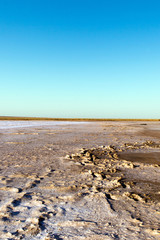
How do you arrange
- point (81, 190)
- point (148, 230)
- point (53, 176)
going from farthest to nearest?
point (53, 176) < point (81, 190) < point (148, 230)

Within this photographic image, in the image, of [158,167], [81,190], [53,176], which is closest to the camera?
[81,190]

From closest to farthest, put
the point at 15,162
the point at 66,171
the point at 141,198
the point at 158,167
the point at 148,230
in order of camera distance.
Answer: the point at 148,230, the point at 141,198, the point at 66,171, the point at 158,167, the point at 15,162

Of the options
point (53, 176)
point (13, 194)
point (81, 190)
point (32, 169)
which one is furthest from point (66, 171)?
point (13, 194)

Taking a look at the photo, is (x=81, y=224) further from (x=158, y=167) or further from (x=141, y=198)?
(x=158, y=167)

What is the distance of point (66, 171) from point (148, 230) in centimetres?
220

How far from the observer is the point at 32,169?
4.00 meters

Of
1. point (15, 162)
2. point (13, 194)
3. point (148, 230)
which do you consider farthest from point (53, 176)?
point (148, 230)

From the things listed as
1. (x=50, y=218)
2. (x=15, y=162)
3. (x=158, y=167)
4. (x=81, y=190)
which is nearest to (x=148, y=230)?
(x=50, y=218)

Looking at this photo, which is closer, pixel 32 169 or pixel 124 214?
pixel 124 214

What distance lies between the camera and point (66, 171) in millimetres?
3879

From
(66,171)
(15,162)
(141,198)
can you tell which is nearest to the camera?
(141,198)

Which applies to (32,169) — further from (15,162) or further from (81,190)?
(81,190)

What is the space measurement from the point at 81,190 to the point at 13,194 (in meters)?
0.94

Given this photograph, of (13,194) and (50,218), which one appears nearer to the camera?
(50,218)
